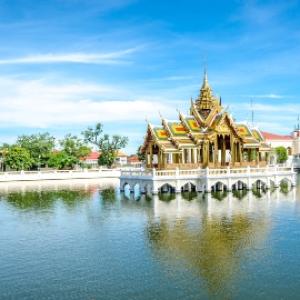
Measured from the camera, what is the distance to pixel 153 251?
20.0 metres

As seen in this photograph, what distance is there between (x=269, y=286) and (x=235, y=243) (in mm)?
5794

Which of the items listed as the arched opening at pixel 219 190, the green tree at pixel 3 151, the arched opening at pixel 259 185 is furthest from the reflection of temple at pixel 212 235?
the green tree at pixel 3 151

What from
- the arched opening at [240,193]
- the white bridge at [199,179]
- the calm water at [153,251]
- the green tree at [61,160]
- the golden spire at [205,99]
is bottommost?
the calm water at [153,251]

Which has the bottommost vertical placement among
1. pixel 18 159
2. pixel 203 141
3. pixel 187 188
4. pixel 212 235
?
pixel 212 235

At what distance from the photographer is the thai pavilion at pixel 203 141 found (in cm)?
4300

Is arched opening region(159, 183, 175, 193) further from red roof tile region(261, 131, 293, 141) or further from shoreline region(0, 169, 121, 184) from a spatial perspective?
red roof tile region(261, 131, 293, 141)

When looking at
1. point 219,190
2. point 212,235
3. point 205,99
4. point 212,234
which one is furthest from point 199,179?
point 212,235

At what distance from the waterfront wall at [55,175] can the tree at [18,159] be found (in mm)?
7291

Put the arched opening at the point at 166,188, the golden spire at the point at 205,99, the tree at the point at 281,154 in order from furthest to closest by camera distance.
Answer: the tree at the point at 281,154 < the golden spire at the point at 205,99 < the arched opening at the point at 166,188

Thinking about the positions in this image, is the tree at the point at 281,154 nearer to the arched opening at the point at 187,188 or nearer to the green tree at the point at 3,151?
the green tree at the point at 3,151

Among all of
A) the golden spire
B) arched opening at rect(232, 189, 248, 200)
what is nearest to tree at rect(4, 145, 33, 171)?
the golden spire

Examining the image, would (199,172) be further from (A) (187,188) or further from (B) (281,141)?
(B) (281,141)

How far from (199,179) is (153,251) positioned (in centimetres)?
2273

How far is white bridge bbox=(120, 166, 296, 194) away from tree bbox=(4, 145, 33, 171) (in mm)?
33015
